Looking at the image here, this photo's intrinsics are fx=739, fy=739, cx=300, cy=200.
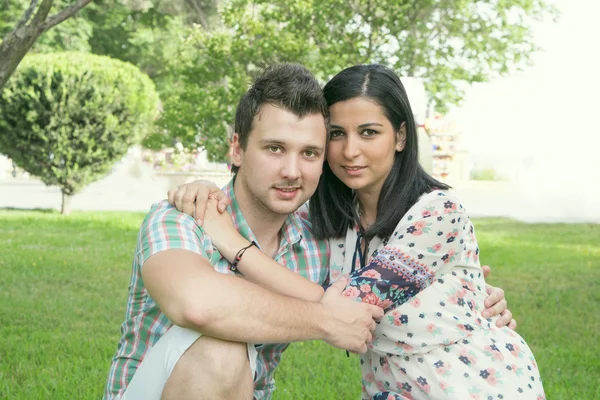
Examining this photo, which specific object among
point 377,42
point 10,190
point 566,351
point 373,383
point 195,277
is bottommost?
point 10,190

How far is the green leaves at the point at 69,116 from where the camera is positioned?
12984 mm

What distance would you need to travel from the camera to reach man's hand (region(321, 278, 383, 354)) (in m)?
2.50

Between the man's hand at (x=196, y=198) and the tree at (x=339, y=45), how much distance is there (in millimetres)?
11598

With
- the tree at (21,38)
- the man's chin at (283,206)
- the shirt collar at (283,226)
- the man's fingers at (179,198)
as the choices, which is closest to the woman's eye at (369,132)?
the man's chin at (283,206)

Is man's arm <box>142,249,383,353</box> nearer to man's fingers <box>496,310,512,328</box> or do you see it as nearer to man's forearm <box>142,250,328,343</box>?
man's forearm <box>142,250,328,343</box>

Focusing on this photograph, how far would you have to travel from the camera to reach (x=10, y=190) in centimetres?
2055


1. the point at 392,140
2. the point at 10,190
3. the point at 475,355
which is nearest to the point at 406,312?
the point at 475,355

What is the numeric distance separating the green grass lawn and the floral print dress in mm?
1568

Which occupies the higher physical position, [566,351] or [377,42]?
[377,42]

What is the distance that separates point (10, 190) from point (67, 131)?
8.38 metres

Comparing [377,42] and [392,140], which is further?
[377,42]

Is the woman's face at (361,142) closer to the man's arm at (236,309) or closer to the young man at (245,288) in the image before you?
the young man at (245,288)

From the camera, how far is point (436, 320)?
2.64 metres

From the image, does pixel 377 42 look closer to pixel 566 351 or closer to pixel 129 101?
pixel 129 101
